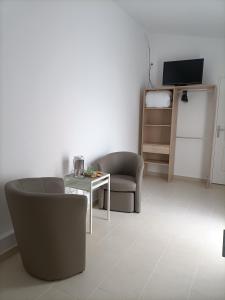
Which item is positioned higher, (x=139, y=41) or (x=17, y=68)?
(x=139, y=41)

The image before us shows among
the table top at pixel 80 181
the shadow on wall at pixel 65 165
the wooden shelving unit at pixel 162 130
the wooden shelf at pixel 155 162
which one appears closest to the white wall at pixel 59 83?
the shadow on wall at pixel 65 165

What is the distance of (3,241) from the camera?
220 centimetres

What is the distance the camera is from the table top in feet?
8.55

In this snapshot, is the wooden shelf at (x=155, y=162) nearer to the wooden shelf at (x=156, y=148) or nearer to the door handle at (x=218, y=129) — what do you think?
the wooden shelf at (x=156, y=148)

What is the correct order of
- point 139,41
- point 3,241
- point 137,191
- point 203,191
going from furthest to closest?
1. point 139,41
2. point 203,191
3. point 137,191
4. point 3,241

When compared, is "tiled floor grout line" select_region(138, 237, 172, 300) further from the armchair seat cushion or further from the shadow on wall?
the shadow on wall

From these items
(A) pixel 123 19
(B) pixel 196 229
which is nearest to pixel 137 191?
(B) pixel 196 229

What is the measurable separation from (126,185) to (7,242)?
4.95 feet

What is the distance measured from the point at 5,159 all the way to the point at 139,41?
3.44m

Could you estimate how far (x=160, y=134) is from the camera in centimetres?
494

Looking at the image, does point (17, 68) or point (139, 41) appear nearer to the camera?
point (17, 68)

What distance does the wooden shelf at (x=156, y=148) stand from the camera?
4538mm

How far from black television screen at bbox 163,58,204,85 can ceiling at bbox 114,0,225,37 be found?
507 mm

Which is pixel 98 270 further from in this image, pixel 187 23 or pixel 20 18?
pixel 187 23
